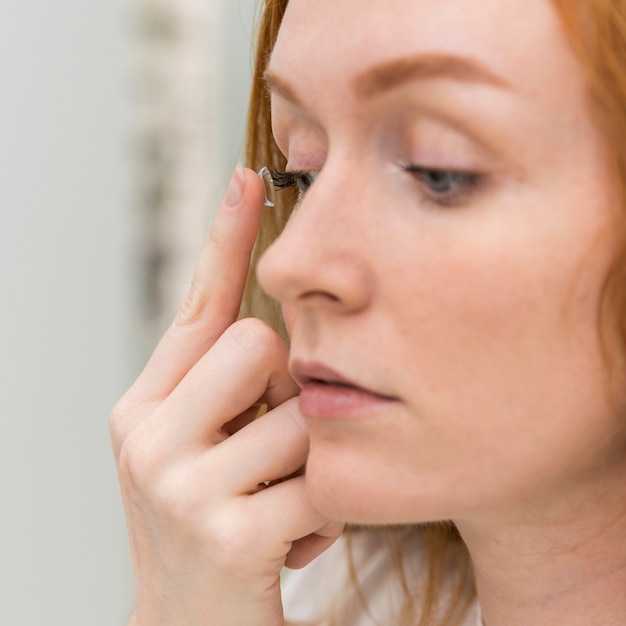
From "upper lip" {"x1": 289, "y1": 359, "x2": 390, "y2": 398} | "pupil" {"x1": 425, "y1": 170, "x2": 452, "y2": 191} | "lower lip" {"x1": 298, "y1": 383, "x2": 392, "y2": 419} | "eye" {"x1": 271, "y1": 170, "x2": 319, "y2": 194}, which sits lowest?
"lower lip" {"x1": 298, "y1": 383, "x2": 392, "y2": 419}

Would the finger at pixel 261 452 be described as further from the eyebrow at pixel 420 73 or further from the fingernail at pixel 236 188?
the eyebrow at pixel 420 73

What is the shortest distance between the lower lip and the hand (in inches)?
4.3

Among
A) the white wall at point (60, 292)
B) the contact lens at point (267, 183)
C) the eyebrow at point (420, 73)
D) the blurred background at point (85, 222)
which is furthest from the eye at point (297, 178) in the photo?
the white wall at point (60, 292)

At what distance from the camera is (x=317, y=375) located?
2.10 feet

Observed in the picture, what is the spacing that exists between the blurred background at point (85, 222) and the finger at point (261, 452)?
29.4 inches

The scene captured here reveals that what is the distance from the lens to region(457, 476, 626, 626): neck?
70 cm

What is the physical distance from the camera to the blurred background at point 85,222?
1.46 meters

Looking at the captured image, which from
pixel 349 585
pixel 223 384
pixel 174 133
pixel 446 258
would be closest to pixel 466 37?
pixel 446 258

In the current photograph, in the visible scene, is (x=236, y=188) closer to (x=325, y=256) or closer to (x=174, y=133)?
(x=325, y=256)

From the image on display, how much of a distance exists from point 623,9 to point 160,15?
1.11 meters

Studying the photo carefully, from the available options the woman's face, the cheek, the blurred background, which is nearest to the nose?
the woman's face

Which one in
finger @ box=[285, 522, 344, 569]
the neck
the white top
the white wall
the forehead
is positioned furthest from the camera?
the white wall

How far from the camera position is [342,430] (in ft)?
2.07

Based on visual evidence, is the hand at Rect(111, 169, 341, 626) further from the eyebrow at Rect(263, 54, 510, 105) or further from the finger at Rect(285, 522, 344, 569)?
the eyebrow at Rect(263, 54, 510, 105)
